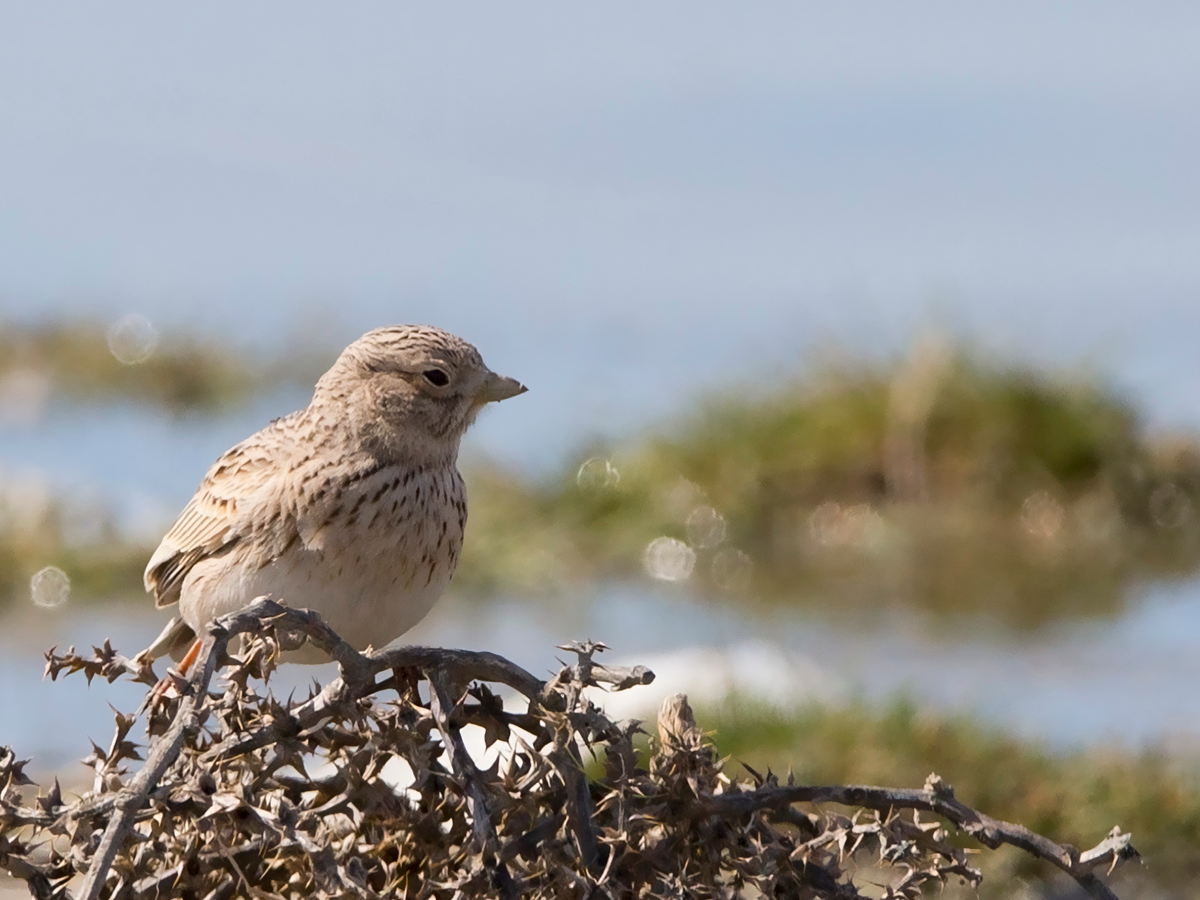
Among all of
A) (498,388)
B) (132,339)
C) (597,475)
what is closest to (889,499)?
(597,475)

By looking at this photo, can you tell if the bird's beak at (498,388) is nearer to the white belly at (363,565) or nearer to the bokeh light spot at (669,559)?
the white belly at (363,565)

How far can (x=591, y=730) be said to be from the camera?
9.49 feet

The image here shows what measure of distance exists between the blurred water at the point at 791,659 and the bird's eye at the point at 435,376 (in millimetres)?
2339

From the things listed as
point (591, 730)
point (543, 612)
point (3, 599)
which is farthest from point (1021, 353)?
point (591, 730)

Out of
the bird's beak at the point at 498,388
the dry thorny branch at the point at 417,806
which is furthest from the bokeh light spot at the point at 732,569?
the dry thorny branch at the point at 417,806

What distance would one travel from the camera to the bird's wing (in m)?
4.73

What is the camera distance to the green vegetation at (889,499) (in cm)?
1187

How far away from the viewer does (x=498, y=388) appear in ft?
16.0

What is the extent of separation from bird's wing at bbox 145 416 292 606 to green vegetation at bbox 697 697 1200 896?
7.53 ft

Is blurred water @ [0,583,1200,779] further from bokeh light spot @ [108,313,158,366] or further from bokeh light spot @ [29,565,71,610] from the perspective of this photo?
bokeh light spot @ [108,313,158,366]

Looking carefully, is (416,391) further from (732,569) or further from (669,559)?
(669,559)

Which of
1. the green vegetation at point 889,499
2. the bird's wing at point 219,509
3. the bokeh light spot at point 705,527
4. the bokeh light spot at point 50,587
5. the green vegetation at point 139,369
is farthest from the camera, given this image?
the green vegetation at point 139,369

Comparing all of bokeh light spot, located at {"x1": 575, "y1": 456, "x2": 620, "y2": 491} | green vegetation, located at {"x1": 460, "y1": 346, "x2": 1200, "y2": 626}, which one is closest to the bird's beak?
green vegetation, located at {"x1": 460, "y1": 346, "x2": 1200, "y2": 626}

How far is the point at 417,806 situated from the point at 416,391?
2030 mm
